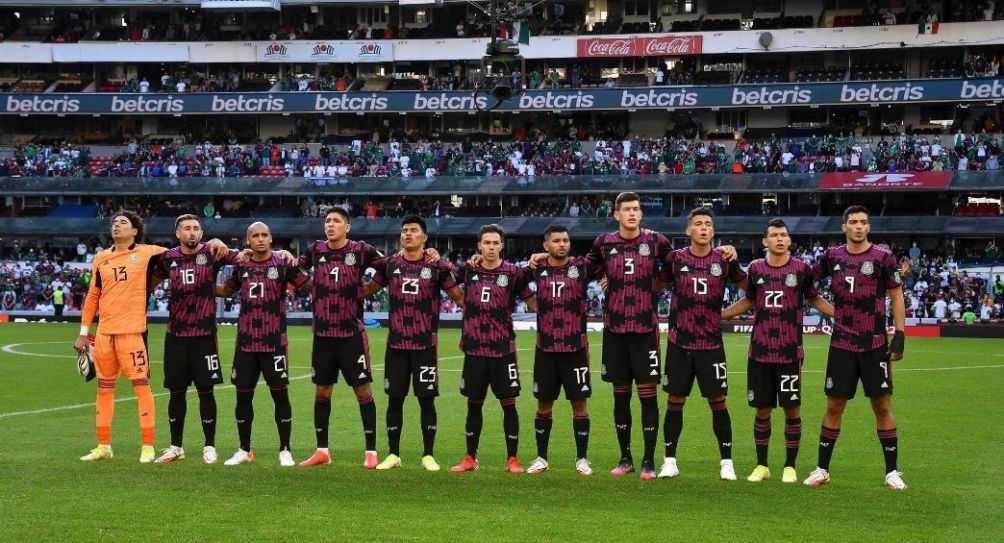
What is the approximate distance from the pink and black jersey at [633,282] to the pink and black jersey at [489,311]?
994 mm

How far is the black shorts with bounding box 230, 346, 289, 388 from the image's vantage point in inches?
529

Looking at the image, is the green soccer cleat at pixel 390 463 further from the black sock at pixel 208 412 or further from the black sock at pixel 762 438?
the black sock at pixel 762 438

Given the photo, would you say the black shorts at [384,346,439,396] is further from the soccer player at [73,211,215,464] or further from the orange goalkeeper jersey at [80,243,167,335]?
the orange goalkeeper jersey at [80,243,167,335]

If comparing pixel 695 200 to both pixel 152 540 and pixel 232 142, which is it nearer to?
pixel 232 142

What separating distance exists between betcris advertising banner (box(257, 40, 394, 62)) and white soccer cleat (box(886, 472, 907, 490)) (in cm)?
5760

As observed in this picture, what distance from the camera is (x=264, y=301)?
13.5m

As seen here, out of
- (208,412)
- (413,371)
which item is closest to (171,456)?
(208,412)

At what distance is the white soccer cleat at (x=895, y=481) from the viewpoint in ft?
39.6

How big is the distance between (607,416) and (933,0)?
48.5m

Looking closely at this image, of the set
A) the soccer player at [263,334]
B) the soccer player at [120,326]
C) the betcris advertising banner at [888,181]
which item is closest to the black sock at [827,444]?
the soccer player at [263,334]

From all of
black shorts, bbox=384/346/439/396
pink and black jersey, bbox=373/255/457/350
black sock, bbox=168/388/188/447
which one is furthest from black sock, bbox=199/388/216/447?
pink and black jersey, bbox=373/255/457/350

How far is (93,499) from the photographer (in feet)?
36.7

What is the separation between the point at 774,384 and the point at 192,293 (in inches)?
240

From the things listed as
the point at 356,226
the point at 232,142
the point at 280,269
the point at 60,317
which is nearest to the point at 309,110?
the point at 232,142
